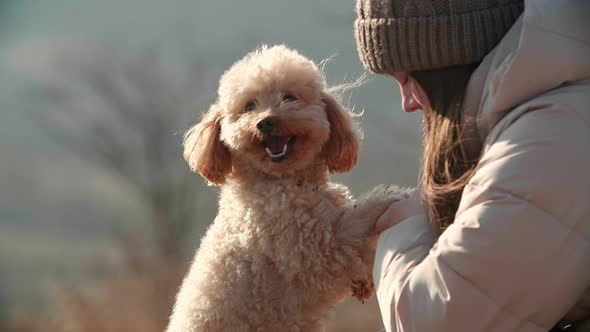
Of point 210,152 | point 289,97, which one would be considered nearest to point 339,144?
point 289,97

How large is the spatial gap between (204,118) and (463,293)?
1587 millimetres

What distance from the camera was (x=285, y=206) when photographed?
2.72 meters

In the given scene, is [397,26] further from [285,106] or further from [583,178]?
[285,106]

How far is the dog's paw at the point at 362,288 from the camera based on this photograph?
265cm

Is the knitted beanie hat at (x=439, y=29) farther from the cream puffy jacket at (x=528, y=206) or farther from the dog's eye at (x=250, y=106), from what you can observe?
the dog's eye at (x=250, y=106)

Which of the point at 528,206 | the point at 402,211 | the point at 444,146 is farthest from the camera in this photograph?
the point at 402,211

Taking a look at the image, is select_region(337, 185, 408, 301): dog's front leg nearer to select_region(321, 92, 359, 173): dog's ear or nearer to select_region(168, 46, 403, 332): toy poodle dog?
select_region(168, 46, 403, 332): toy poodle dog

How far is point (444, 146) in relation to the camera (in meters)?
1.92

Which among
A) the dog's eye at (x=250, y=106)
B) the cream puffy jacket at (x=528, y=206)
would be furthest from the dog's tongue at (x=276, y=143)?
the cream puffy jacket at (x=528, y=206)

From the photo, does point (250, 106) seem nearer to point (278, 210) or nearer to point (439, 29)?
point (278, 210)

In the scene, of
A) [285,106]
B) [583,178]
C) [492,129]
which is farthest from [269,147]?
[583,178]

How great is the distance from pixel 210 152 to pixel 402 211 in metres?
0.86

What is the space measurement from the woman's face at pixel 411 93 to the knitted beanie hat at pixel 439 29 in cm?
6

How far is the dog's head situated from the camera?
8.95 feet
